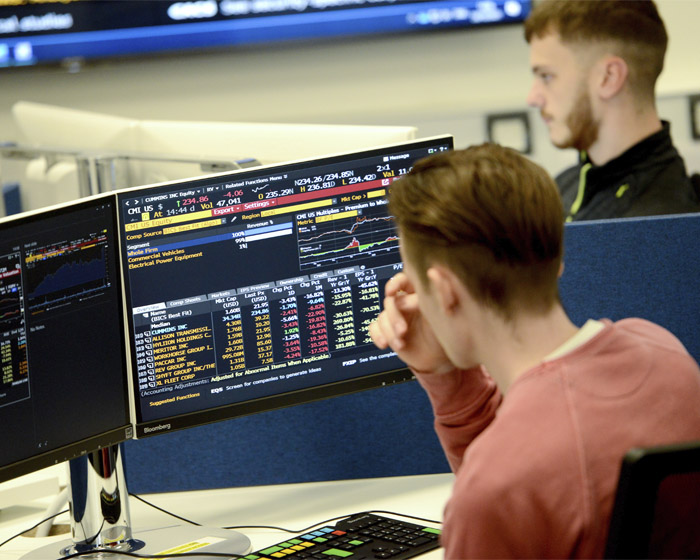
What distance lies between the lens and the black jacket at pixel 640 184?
2266 millimetres

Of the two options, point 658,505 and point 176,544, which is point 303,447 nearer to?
point 176,544

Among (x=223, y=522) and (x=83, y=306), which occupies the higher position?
(x=83, y=306)

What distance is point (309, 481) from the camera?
1653mm

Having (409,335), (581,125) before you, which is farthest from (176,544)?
(581,125)

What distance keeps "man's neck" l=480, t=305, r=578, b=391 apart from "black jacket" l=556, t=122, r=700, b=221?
4.32 feet

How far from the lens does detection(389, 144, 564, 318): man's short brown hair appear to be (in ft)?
3.21

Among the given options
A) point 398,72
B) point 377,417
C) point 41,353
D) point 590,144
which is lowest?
point 377,417

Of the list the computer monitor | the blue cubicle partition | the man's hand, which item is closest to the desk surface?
the blue cubicle partition

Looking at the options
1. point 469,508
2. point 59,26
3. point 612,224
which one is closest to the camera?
point 469,508

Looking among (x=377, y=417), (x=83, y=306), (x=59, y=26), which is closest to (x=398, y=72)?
(x=59, y=26)

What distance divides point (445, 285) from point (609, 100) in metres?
1.57

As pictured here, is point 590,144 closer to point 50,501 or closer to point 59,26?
point 50,501

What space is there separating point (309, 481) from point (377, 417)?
0.50 ft

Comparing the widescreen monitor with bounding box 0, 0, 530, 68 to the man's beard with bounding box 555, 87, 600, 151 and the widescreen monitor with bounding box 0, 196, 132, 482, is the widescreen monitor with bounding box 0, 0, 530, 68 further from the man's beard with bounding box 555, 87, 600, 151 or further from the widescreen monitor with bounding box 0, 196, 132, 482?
the widescreen monitor with bounding box 0, 196, 132, 482
